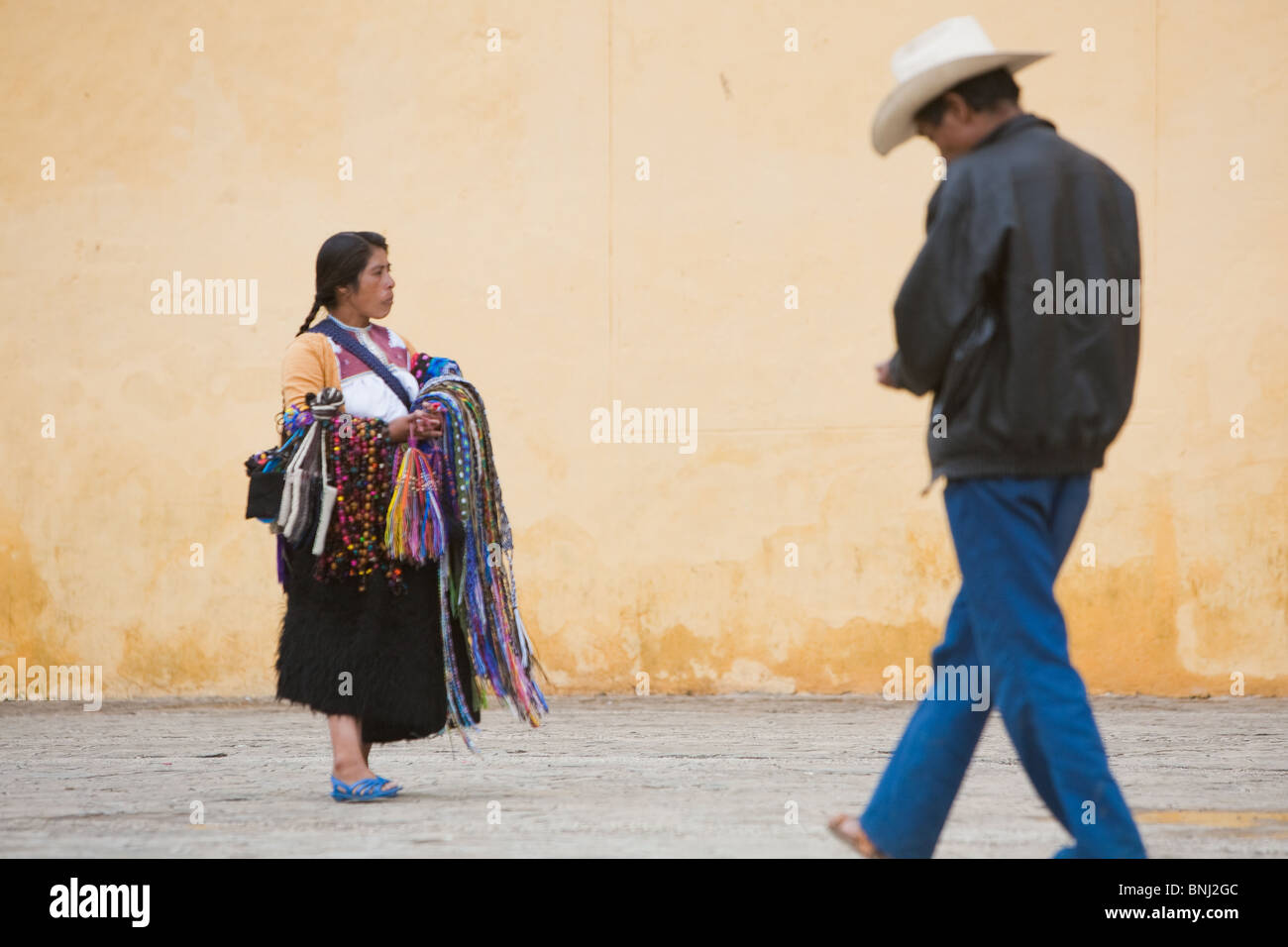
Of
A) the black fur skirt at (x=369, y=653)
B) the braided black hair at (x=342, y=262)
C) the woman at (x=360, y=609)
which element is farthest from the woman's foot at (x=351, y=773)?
the braided black hair at (x=342, y=262)

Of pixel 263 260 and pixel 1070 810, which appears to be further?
pixel 263 260

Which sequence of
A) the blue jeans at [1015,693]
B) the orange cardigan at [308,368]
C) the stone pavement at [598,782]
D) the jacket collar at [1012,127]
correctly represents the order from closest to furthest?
1. the blue jeans at [1015,693]
2. the jacket collar at [1012,127]
3. the stone pavement at [598,782]
4. the orange cardigan at [308,368]

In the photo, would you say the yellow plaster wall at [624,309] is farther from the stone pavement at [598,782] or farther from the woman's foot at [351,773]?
the woman's foot at [351,773]

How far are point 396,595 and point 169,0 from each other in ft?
18.1

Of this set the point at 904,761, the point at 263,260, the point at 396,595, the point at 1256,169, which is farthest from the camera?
the point at 263,260

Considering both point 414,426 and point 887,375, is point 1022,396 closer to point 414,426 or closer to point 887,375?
point 887,375

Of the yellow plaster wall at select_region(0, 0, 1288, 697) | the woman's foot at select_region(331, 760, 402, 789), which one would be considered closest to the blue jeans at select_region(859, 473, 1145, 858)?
the woman's foot at select_region(331, 760, 402, 789)

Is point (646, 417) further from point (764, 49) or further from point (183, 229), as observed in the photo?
point (183, 229)

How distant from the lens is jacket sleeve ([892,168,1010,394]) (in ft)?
11.9

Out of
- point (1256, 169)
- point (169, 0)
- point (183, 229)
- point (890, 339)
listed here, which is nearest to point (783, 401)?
point (890, 339)

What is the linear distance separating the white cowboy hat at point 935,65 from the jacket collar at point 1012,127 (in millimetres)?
111

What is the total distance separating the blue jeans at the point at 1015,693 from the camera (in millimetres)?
3568
